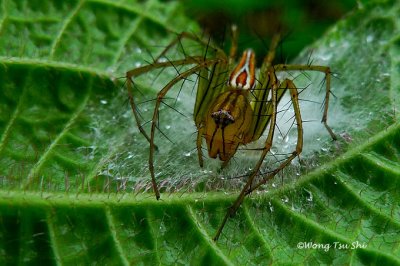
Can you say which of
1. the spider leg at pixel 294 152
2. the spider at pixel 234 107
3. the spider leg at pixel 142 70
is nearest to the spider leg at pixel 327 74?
the spider at pixel 234 107

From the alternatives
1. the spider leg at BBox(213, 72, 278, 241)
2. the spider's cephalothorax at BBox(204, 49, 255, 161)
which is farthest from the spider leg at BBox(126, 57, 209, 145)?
the spider leg at BBox(213, 72, 278, 241)

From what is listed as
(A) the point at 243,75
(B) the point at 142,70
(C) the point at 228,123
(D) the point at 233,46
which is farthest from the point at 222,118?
(D) the point at 233,46

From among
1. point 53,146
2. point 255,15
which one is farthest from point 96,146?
point 255,15

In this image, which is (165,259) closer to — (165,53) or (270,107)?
(270,107)

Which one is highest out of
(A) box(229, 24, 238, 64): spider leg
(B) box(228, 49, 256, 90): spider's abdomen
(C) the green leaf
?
→ (A) box(229, 24, 238, 64): spider leg

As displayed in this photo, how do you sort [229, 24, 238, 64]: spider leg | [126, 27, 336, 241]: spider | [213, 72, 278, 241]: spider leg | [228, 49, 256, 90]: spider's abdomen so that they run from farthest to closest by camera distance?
[229, 24, 238, 64]: spider leg < [228, 49, 256, 90]: spider's abdomen < [126, 27, 336, 241]: spider < [213, 72, 278, 241]: spider leg

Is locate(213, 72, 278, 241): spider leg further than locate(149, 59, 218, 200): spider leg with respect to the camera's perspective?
No

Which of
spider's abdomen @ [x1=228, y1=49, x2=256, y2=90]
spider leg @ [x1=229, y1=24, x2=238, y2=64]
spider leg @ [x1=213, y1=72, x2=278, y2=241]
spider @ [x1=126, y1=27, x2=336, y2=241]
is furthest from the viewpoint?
spider leg @ [x1=229, y1=24, x2=238, y2=64]

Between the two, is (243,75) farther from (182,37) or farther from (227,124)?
(182,37)

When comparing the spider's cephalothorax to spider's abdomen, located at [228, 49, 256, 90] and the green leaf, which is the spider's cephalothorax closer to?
spider's abdomen, located at [228, 49, 256, 90]
